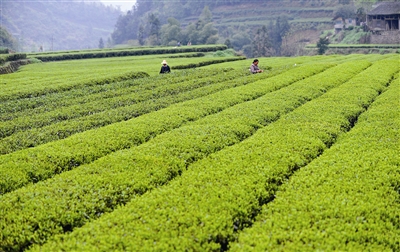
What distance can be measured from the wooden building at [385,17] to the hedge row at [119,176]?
92.3 meters

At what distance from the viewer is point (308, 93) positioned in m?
21.8

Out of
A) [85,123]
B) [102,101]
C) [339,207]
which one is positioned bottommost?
[339,207]

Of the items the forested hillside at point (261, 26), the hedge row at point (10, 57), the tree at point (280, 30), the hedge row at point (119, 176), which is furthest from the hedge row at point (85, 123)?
the tree at point (280, 30)

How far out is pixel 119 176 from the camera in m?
10.6

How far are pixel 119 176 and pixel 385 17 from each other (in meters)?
104

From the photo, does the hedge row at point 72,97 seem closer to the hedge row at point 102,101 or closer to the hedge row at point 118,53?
the hedge row at point 102,101

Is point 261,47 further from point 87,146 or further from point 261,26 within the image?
point 87,146

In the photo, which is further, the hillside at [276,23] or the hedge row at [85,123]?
the hillside at [276,23]

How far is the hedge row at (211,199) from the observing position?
7.74 meters

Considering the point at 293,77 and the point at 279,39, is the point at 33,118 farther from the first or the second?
the point at 279,39

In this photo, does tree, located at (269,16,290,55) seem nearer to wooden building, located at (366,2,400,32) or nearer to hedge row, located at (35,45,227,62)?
wooden building, located at (366,2,400,32)

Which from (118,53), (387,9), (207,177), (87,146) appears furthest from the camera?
(387,9)

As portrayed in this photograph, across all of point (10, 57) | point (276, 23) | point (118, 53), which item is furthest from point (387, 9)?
point (10, 57)

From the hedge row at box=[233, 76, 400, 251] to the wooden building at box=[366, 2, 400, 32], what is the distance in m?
95.2
